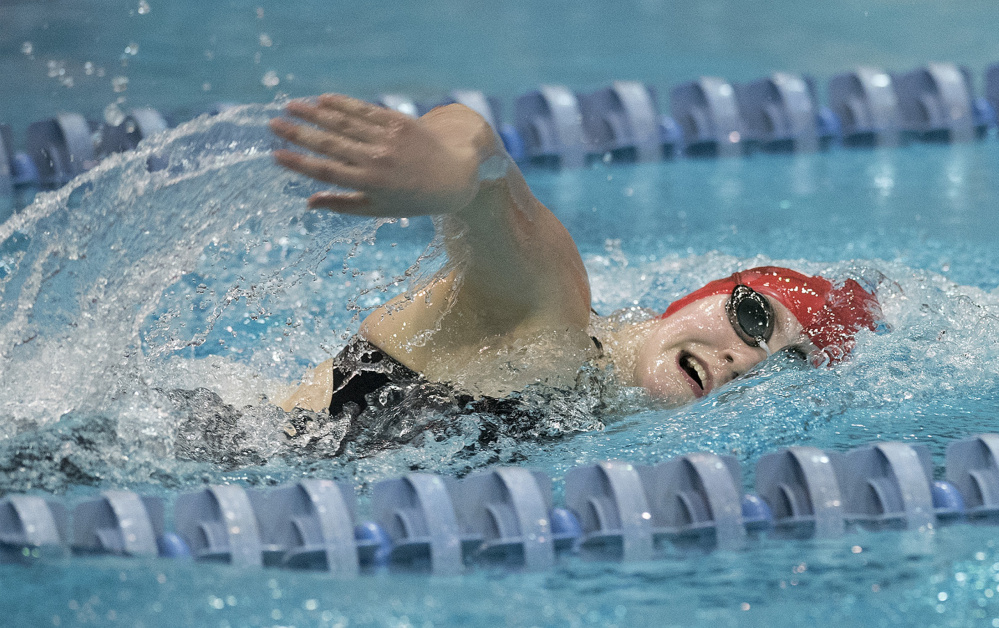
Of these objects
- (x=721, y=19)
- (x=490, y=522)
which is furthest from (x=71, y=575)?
(x=721, y=19)

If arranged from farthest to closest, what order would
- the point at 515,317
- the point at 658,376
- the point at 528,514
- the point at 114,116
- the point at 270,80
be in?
the point at 270,80 → the point at 114,116 → the point at 658,376 → the point at 515,317 → the point at 528,514

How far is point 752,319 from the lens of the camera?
1.87 meters

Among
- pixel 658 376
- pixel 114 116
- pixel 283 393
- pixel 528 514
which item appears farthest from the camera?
pixel 114 116

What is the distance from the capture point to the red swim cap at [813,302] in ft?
6.34

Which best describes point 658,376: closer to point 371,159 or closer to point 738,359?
point 738,359

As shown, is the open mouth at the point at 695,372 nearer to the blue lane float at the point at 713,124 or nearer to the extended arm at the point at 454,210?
the extended arm at the point at 454,210

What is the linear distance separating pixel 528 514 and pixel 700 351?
0.53 m

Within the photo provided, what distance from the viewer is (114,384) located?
188cm

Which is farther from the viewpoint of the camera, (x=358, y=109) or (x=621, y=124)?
(x=621, y=124)

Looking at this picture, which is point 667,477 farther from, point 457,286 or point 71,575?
point 71,575

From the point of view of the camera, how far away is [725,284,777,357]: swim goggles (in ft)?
6.14

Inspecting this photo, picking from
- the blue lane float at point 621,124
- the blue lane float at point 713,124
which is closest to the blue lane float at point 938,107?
the blue lane float at point 713,124

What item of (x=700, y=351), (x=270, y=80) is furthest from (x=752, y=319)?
(x=270, y=80)

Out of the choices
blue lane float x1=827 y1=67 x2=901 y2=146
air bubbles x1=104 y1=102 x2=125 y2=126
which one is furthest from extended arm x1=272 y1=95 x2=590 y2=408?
blue lane float x1=827 y1=67 x2=901 y2=146
